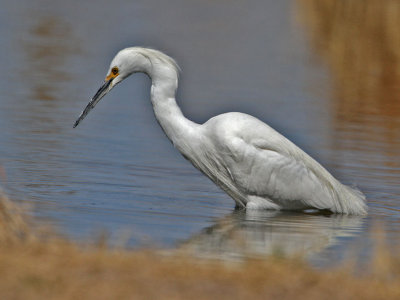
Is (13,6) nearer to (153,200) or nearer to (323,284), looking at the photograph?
(153,200)

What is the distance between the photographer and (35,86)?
15695mm

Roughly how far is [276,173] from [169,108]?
3.75 feet

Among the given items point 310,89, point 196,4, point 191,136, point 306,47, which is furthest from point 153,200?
point 196,4

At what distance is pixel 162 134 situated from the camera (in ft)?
42.9

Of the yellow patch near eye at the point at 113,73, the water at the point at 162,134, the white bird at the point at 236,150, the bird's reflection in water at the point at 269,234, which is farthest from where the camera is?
the yellow patch near eye at the point at 113,73

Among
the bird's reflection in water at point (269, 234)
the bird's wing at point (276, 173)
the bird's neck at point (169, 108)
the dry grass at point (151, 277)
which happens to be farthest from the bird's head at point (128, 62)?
the dry grass at point (151, 277)

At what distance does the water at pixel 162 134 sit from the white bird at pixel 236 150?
0.21 m

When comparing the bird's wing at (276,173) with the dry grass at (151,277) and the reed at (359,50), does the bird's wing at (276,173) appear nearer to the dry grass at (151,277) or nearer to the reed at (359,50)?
the dry grass at (151,277)

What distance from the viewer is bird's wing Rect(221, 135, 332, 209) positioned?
926 centimetres

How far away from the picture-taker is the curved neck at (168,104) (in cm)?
934

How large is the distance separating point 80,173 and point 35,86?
18.2 ft

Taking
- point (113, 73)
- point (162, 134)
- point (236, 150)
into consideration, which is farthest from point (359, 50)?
point (236, 150)

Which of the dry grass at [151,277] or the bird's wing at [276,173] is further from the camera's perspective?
the bird's wing at [276,173]

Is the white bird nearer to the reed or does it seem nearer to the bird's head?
the bird's head
